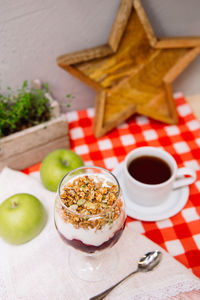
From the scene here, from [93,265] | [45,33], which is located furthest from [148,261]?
[45,33]

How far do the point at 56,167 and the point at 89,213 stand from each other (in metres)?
0.29

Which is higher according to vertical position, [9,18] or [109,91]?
[9,18]

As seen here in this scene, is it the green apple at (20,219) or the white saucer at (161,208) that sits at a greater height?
the green apple at (20,219)

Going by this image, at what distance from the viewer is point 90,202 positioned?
636 millimetres

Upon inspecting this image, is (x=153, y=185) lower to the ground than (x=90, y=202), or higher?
lower

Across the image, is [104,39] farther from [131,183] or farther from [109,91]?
[131,183]

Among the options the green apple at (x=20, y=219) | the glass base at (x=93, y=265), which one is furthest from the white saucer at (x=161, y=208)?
the green apple at (x=20, y=219)

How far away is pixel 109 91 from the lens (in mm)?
1062

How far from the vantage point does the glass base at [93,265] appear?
0.73m

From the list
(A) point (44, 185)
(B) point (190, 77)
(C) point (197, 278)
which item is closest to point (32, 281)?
(A) point (44, 185)

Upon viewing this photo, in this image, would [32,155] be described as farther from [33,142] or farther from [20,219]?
[20,219]

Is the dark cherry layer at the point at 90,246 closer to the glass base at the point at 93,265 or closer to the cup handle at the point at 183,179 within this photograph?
the glass base at the point at 93,265

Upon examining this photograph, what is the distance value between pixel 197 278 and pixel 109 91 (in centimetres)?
66

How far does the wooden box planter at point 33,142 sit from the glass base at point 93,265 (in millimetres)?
363
